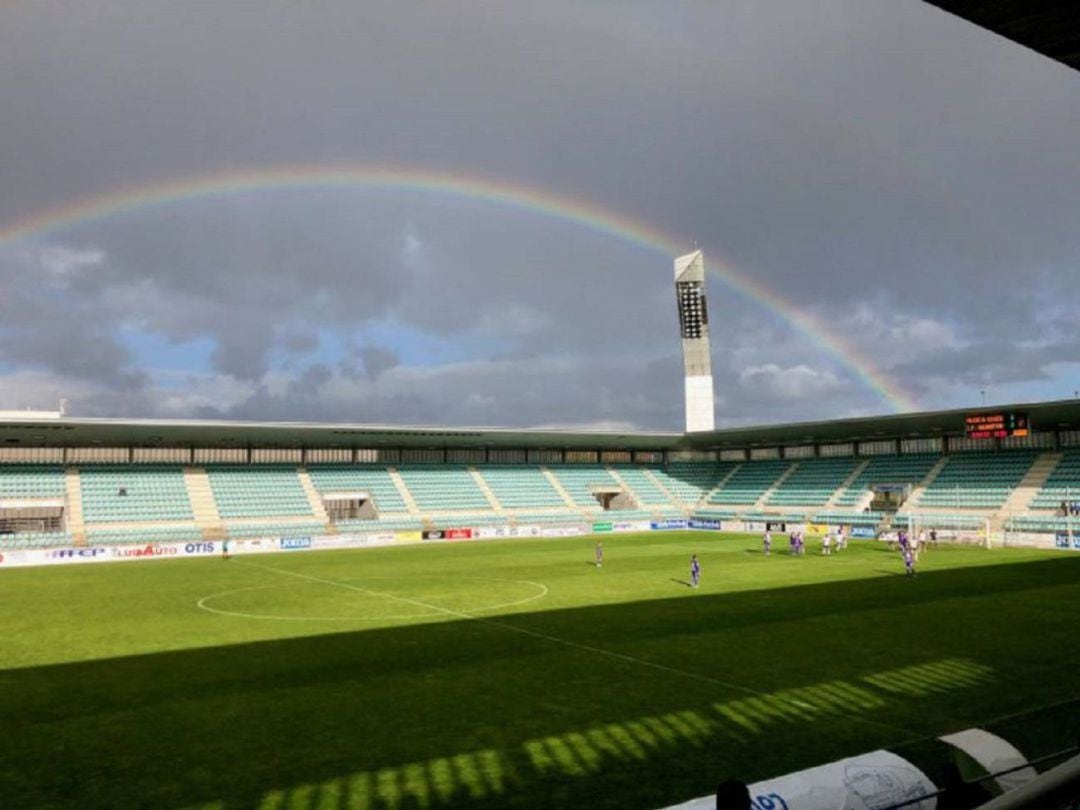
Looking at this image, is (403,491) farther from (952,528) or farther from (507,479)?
(952,528)

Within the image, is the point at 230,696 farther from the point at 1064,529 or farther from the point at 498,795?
the point at 1064,529

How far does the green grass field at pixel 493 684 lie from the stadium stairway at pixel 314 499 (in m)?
27.7

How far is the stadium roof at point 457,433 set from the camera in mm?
53562

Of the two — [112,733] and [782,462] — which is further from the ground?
[782,462]

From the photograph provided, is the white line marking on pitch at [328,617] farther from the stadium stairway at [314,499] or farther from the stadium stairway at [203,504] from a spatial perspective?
the stadium stairway at [314,499]

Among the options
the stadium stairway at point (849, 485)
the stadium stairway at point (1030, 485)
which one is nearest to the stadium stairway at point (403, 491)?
the stadium stairway at point (849, 485)

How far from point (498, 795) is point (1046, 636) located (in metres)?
17.3

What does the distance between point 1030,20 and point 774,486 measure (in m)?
72.0

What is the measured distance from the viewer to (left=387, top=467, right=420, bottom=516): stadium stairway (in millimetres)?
65875

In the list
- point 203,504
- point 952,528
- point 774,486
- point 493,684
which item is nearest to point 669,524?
point 774,486

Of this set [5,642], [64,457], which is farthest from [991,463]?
[64,457]

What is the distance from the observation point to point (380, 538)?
195ft

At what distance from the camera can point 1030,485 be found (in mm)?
57188

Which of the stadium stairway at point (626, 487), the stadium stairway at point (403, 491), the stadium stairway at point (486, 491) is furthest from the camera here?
the stadium stairway at point (626, 487)
